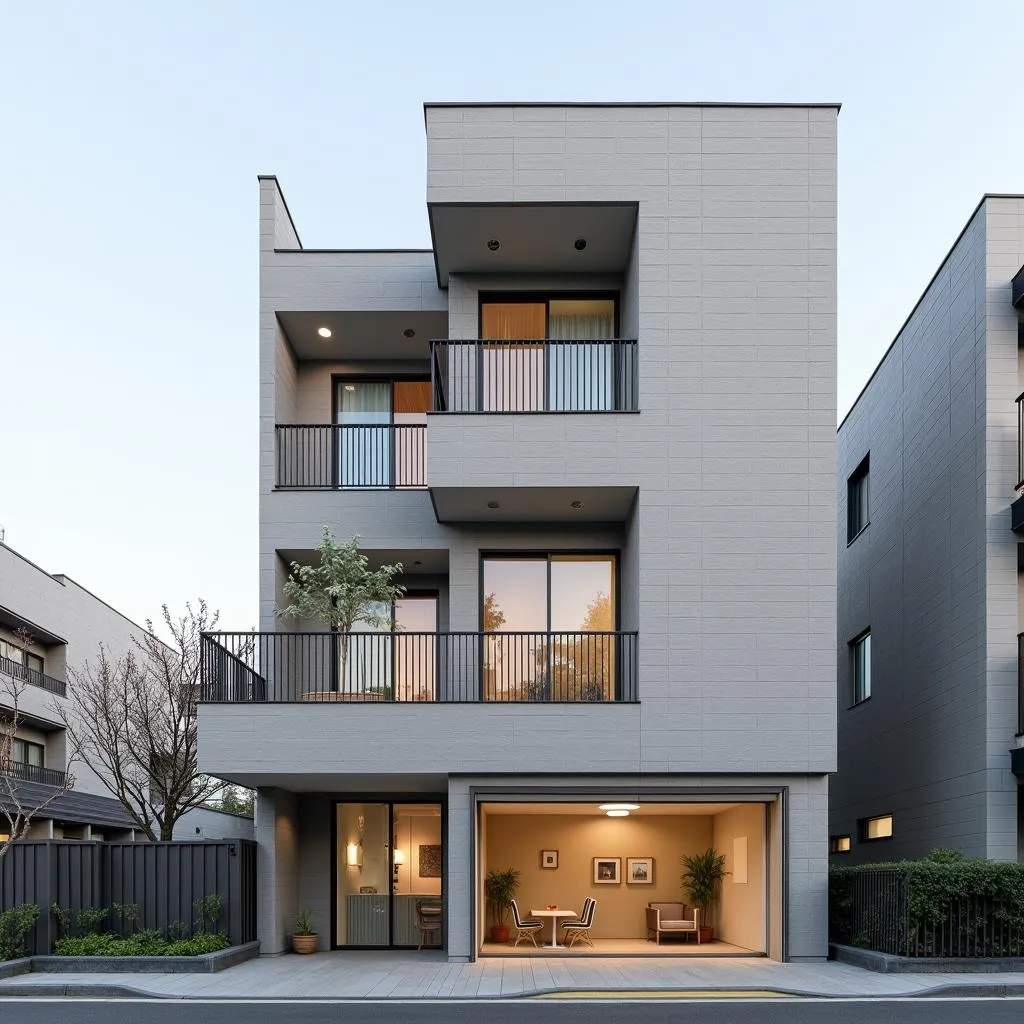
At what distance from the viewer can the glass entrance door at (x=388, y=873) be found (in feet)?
59.4

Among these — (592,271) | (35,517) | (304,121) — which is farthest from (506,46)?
(35,517)

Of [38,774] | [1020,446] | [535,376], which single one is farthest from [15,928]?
[38,774]

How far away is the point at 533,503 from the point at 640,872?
25.8 ft

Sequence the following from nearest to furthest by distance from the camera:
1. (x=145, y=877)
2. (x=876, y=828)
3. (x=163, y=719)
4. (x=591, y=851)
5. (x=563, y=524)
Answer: (x=145, y=877)
(x=563, y=524)
(x=591, y=851)
(x=876, y=828)
(x=163, y=719)

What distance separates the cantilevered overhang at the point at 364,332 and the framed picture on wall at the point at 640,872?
988 centimetres

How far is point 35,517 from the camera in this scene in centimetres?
4781

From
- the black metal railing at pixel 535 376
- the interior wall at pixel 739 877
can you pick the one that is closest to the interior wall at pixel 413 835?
the interior wall at pixel 739 877

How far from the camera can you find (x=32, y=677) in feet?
115

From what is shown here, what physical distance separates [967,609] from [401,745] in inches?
350

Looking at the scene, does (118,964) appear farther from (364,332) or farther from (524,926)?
(364,332)

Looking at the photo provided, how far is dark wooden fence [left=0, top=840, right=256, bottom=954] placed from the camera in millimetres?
15242

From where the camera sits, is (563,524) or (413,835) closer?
(563,524)

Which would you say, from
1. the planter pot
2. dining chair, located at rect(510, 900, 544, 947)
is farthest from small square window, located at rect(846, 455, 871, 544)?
the planter pot

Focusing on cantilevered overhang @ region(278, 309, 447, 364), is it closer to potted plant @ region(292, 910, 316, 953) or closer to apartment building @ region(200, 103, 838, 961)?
apartment building @ region(200, 103, 838, 961)
